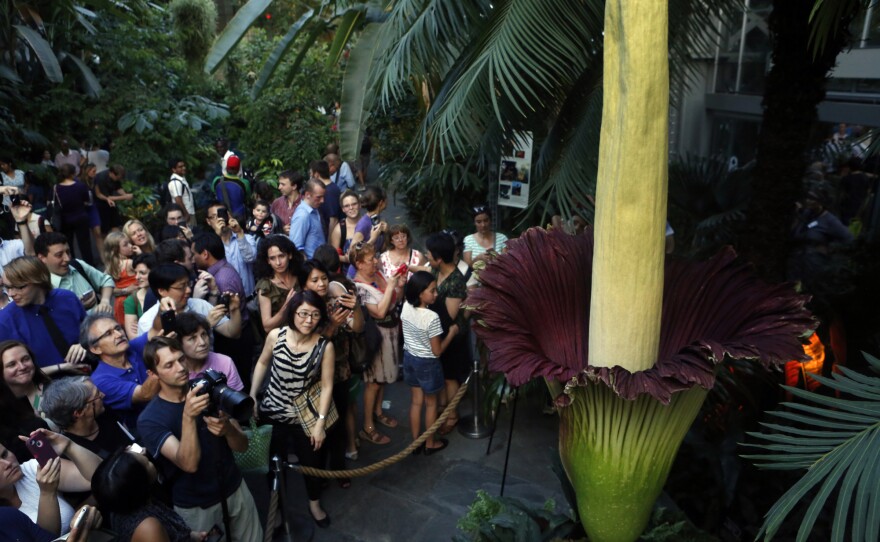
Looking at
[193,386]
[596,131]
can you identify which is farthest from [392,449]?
[596,131]

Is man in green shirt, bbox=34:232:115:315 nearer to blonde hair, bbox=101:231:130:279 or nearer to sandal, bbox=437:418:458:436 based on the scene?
blonde hair, bbox=101:231:130:279

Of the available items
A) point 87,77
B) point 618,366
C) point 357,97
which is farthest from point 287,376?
point 87,77

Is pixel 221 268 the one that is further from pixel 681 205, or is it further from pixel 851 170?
pixel 851 170

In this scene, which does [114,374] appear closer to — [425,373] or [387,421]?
[425,373]

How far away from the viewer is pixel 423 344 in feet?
12.6

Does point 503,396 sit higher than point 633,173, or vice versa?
point 633,173

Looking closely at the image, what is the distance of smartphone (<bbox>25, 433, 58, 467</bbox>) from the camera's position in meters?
2.14

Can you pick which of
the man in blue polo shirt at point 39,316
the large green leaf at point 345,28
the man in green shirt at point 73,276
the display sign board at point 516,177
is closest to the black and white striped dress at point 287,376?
the man in blue polo shirt at point 39,316

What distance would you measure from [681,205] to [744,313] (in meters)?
4.27

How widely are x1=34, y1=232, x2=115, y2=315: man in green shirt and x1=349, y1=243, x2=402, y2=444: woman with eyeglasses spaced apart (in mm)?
1482

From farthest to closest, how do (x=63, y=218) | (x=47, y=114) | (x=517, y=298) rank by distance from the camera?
(x=47, y=114)
(x=63, y=218)
(x=517, y=298)

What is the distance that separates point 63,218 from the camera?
671 cm

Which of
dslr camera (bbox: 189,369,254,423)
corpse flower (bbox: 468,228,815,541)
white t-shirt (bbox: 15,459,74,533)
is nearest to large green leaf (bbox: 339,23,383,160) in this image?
dslr camera (bbox: 189,369,254,423)

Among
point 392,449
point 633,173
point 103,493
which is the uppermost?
point 633,173
